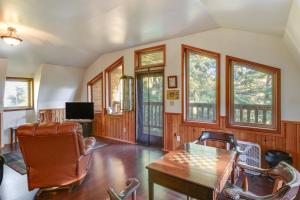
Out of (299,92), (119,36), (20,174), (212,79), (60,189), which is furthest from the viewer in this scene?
(119,36)

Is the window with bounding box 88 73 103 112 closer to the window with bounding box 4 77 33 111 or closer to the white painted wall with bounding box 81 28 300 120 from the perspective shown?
the window with bounding box 4 77 33 111

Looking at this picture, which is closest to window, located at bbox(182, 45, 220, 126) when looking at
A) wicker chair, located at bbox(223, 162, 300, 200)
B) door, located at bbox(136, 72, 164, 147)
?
door, located at bbox(136, 72, 164, 147)

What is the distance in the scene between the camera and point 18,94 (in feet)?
18.6

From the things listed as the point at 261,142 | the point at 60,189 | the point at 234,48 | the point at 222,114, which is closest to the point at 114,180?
the point at 60,189

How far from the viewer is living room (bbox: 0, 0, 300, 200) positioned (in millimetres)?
2049

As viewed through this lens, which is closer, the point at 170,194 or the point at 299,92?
the point at 170,194

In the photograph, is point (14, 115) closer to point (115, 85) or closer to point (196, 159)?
point (115, 85)

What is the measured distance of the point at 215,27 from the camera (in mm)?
3645

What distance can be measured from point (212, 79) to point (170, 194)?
2.47m

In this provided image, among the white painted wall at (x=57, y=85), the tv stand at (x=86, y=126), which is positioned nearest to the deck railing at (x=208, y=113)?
the tv stand at (x=86, y=126)

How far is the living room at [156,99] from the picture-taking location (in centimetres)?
205

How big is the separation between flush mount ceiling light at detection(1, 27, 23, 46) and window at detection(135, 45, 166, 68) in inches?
107

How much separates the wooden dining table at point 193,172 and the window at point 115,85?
396cm

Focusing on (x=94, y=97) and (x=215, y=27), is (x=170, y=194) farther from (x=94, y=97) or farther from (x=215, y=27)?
(x=94, y=97)
